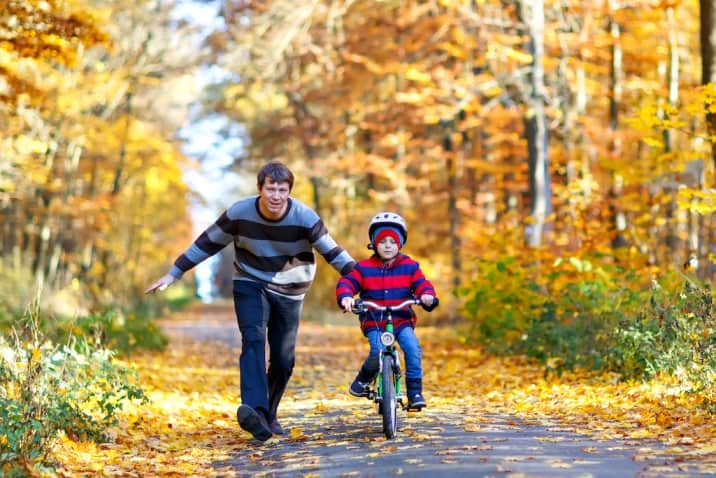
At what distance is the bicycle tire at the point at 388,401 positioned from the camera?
8047 millimetres

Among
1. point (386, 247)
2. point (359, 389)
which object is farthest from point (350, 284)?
point (359, 389)

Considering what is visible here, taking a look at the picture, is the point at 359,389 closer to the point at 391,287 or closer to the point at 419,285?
the point at 391,287

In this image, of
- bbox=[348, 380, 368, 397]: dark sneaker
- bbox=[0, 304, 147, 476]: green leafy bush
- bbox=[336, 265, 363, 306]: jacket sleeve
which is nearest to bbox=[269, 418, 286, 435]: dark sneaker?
bbox=[348, 380, 368, 397]: dark sneaker

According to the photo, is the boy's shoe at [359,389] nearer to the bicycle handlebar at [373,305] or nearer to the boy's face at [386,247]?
the bicycle handlebar at [373,305]

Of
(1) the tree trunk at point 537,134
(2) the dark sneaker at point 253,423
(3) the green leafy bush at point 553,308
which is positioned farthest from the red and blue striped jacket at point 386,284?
(1) the tree trunk at point 537,134

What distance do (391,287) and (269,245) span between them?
1.02 meters

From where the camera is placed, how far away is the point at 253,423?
857 cm

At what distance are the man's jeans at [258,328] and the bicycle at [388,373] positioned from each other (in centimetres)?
76

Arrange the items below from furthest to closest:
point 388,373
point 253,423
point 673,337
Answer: point 673,337, point 253,423, point 388,373

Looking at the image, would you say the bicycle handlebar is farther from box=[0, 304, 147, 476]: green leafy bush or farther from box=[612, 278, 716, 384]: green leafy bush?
box=[612, 278, 716, 384]: green leafy bush

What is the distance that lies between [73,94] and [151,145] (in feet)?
23.1

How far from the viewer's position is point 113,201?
97.7 feet

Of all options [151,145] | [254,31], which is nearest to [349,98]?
[151,145]

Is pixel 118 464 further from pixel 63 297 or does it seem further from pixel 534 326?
pixel 63 297
